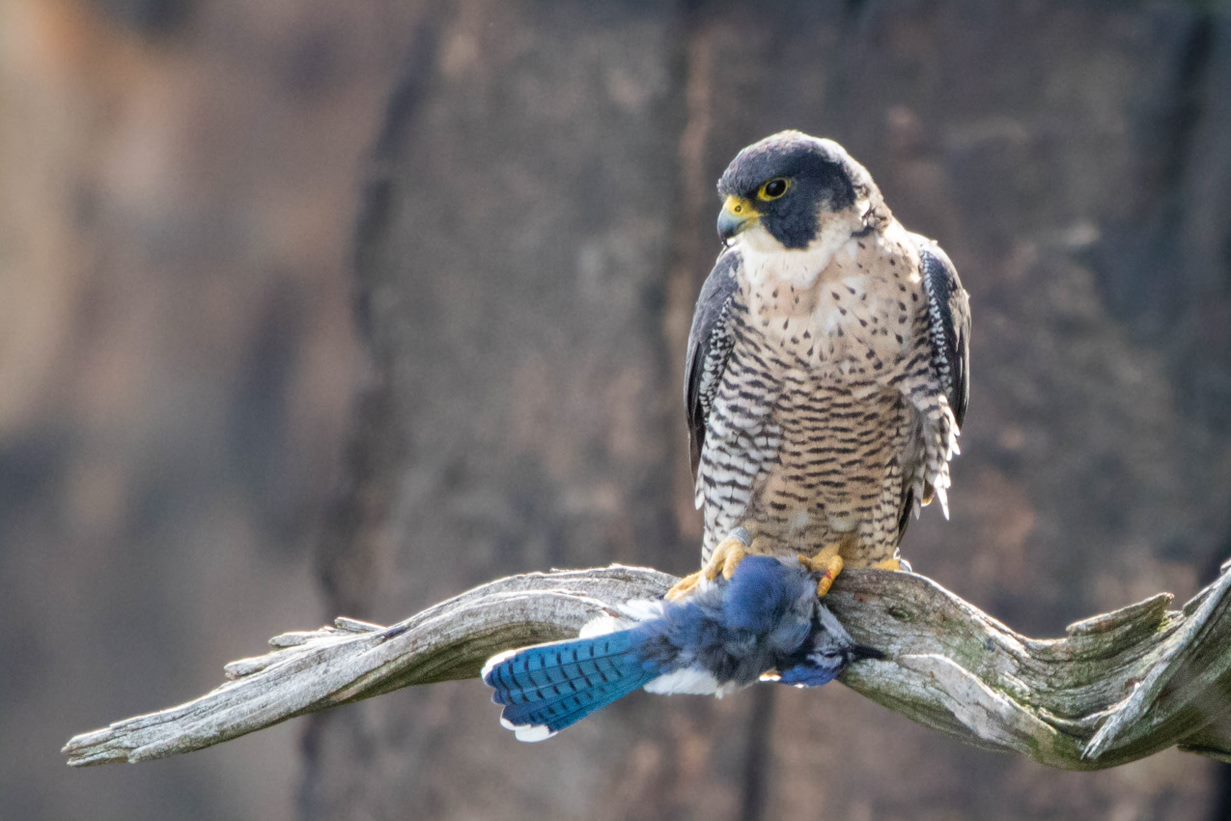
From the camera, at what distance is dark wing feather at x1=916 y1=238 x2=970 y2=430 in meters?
3.75

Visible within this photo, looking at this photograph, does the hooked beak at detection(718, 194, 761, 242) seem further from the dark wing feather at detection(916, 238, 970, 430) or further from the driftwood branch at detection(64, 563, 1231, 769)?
the driftwood branch at detection(64, 563, 1231, 769)

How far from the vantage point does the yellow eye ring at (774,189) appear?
3654mm

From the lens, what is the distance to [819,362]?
3602 millimetres

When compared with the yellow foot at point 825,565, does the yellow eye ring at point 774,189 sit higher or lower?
higher

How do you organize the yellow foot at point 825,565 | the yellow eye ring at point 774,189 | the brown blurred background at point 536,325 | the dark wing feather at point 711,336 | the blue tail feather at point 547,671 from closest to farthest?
the blue tail feather at point 547,671 → the yellow foot at point 825,565 → the yellow eye ring at point 774,189 → the dark wing feather at point 711,336 → the brown blurred background at point 536,325

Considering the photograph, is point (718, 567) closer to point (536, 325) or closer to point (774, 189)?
point (774, 189)

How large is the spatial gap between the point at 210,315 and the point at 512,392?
2164 millimetres

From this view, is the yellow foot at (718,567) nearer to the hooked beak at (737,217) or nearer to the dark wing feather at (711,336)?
the dark wing feather at (711,336)

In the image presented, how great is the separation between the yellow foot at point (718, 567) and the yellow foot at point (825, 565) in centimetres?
18

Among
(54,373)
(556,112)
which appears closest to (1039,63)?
(556,112)

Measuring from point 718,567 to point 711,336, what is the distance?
636 millimetres

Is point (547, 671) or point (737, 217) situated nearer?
point (547, 671)

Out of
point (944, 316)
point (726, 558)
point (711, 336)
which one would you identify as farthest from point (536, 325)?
point (944, 316)

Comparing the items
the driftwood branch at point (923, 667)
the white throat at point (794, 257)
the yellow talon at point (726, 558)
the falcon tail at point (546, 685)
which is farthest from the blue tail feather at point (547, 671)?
the white throat at point (794, 257)
